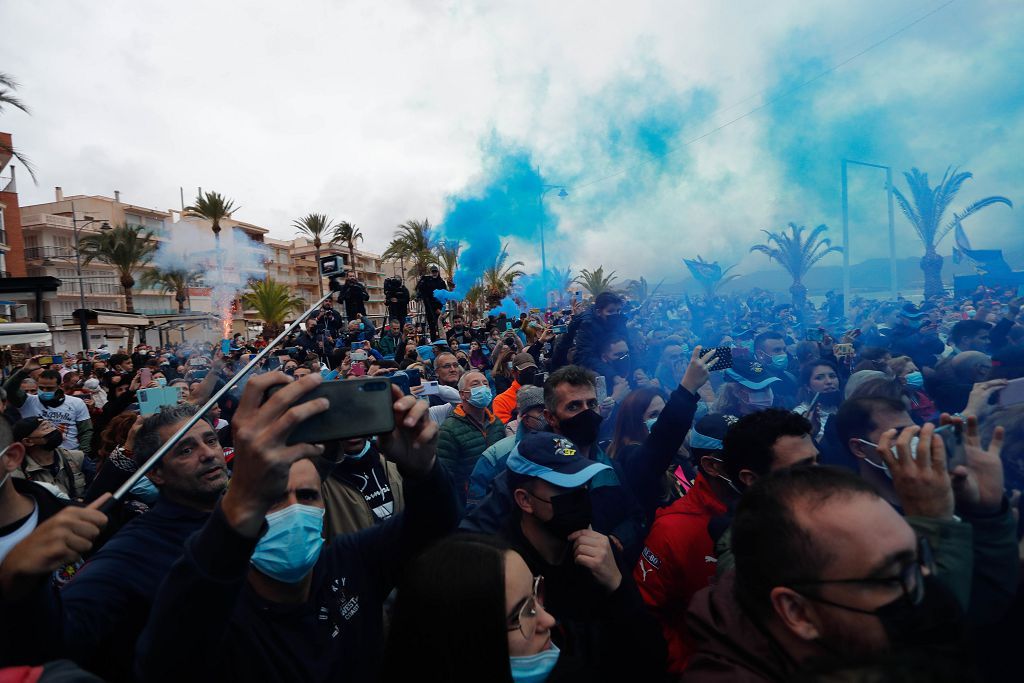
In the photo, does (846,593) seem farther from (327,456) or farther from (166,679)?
(327,456)

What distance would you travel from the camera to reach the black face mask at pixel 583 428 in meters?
3.72

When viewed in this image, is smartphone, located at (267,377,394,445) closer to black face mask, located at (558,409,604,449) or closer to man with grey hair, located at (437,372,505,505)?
black face mask, located at (558,409,604,449)

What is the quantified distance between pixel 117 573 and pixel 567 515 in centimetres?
169

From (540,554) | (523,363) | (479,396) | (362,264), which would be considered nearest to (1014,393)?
(540,554)

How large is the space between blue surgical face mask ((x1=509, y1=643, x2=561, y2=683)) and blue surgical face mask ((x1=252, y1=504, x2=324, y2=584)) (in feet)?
2.46

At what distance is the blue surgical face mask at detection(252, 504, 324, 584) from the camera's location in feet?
6.25

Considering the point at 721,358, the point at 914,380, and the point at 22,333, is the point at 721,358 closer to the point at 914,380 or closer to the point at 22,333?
the point at 914,380

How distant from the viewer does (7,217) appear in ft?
151

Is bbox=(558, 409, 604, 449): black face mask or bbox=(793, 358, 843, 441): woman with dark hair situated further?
bbox=(793, 358, 843, 441): woman with dark hair

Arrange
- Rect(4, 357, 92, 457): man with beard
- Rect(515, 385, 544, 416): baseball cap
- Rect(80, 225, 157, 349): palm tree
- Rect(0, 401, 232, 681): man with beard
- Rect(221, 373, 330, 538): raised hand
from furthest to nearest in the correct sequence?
Rect(80, 225, 157, 349): palm tree < Rect(4, 357, 92, 457): man with beard < Rect(515, 385, 544, 416): baseball cap < Rect(0, 401, 232, 681): man with beard < Rect(221, 373, 330, 538): raised hand

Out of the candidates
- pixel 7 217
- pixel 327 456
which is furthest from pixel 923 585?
pixel 7 217

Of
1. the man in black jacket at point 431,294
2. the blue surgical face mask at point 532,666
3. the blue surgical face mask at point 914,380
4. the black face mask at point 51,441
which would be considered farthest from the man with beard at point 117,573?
the man in black jacket at point 431,294

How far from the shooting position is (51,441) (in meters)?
5.07

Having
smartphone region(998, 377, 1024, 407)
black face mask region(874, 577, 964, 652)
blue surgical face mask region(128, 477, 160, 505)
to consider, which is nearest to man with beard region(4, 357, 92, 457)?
blue surgical face mask region(128, 477, 160, 505)
